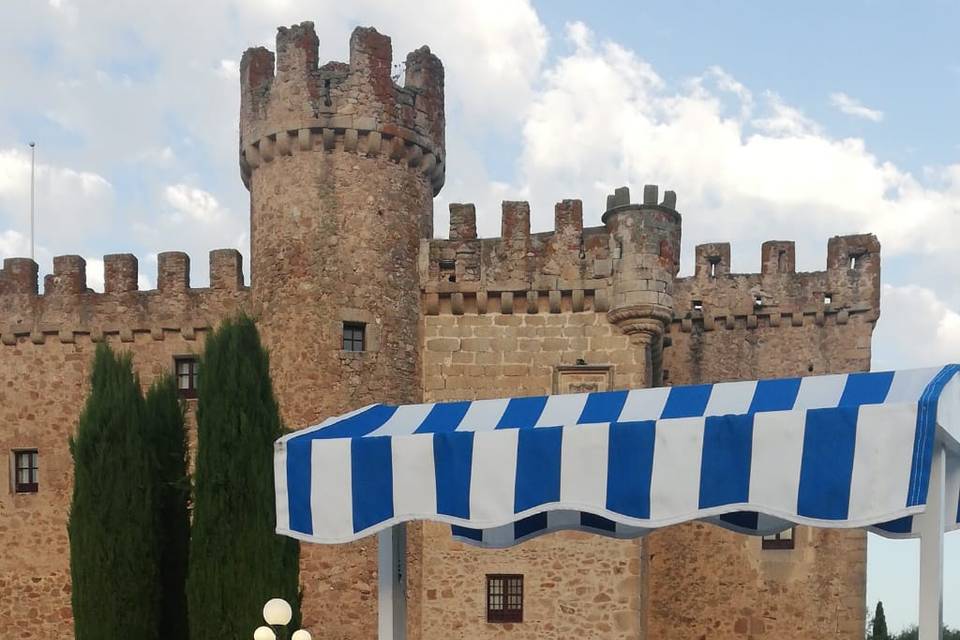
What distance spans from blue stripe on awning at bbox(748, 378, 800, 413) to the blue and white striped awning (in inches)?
0.6

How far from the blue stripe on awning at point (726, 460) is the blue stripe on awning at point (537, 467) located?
112cm

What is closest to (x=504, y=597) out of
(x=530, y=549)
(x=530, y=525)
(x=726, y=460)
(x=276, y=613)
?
(x=530, y=549)

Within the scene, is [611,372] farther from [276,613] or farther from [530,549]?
[276,613]

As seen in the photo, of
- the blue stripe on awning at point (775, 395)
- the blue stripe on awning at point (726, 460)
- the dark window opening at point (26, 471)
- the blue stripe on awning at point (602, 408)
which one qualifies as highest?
the blue stripe on awning at point (775, 395)

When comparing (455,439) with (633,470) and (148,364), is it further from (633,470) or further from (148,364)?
(148,364)

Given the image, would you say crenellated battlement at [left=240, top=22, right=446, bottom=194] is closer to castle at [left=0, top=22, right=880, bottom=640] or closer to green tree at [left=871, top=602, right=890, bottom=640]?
castle at [left=0, top=22, right=880, bottom=640]

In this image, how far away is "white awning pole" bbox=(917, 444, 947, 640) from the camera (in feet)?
25.2

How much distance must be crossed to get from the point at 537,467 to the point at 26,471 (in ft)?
51.2

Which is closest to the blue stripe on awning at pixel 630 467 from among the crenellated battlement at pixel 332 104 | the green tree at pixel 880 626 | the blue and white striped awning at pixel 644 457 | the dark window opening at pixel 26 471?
the blue and white striped awning at pixel 644 457

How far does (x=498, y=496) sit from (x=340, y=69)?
36.2 ft

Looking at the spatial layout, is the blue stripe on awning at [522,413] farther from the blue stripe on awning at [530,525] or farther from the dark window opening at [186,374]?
the dark window opening at [186,374]

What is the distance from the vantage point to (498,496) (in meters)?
8.62

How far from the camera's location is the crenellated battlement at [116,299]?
67.3 ft

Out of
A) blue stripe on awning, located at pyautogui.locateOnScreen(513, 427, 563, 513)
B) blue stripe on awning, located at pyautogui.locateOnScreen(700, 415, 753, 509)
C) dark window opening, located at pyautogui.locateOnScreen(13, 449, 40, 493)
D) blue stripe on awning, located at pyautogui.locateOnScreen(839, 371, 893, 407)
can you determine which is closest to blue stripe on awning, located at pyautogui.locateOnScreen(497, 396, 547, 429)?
blue stripe on awning, located at pyautogui.locateOnScreen(513, 427, 563, 513)
